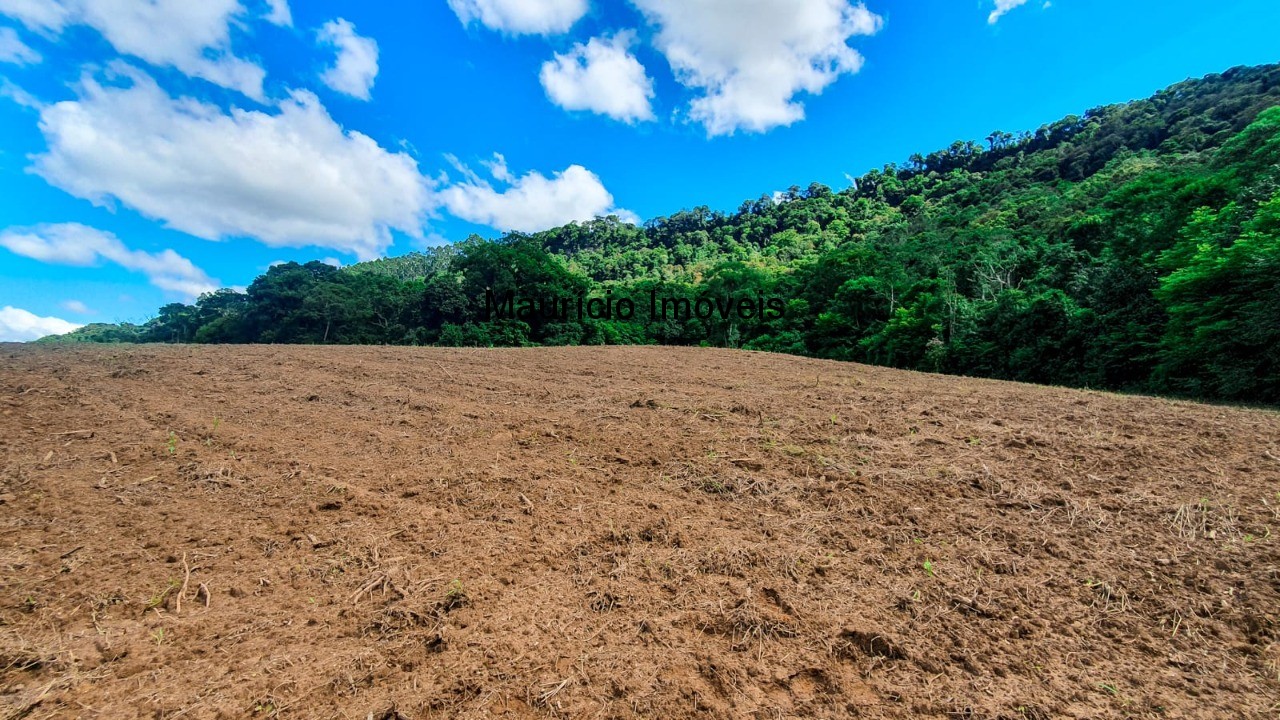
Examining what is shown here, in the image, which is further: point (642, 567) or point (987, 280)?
point (987, 280)

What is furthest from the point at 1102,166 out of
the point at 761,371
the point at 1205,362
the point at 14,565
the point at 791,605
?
the point at 14,565

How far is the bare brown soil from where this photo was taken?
210 cm

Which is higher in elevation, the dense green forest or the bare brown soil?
the dense green forest

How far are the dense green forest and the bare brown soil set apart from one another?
8.91 meters

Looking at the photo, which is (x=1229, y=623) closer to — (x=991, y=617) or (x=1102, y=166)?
(x=991, y=617)

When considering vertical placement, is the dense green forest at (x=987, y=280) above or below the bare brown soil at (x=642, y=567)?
above

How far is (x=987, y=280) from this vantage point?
83.5 feet

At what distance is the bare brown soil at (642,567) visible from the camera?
2.10 m

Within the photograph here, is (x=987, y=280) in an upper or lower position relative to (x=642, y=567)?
upper

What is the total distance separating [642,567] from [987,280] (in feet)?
98.2

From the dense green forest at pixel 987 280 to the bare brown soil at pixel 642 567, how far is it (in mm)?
8908

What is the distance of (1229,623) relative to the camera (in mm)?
2393

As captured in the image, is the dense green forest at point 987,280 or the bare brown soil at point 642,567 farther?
the dense green forest at point 987,280

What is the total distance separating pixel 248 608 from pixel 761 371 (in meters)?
9.79
